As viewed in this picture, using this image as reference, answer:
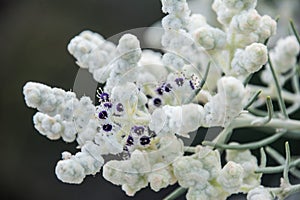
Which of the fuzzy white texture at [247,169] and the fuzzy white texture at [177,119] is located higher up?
the fuzzy white texture at [177,119]

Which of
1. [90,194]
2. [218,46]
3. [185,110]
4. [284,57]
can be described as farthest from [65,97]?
[90,194]

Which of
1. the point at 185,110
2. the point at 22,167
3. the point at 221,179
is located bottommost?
the point at 22,167

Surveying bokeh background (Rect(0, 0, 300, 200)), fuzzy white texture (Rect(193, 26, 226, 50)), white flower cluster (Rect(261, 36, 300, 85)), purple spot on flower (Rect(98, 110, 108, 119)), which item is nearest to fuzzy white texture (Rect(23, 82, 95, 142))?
purple spot on flower (Rect(98, 110, 108, 119))

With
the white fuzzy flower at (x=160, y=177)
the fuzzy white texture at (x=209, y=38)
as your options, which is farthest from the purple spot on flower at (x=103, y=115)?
the fuzzy white texture at (x=209, y=38)

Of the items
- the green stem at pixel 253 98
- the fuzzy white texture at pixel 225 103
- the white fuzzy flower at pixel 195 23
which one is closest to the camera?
the fuzzy white texture at pixel 225 103

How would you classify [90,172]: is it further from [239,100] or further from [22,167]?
[22,167]

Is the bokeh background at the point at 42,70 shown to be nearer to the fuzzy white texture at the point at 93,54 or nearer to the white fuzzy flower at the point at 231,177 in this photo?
the fuzzy white texture at the point at 93,54
